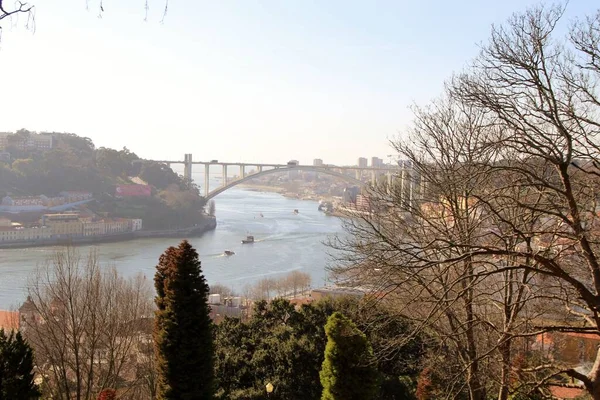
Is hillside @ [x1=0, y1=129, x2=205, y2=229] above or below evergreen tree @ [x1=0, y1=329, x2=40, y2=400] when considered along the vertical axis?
above

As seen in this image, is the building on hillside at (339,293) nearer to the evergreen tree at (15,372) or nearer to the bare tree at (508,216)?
the bare tree at (508,216)

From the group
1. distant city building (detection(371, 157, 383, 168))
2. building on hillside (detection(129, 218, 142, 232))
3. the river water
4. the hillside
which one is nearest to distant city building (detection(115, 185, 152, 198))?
the hillside

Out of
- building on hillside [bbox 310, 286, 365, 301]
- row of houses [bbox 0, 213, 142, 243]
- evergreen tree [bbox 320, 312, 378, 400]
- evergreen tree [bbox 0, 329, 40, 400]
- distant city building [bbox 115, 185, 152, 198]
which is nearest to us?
evergreen tree [bbox 0, 329, 40, 400]

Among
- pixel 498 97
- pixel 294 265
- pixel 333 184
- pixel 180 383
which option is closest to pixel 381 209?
pixel 498 97

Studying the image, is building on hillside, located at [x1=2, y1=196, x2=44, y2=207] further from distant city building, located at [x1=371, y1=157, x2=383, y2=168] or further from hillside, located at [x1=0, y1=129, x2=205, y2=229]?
distant city building, located at [x1=371, y1=157, x2=383, y2=168]

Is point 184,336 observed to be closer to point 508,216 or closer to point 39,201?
point 508,216

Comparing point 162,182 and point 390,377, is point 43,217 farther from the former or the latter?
point 390,377

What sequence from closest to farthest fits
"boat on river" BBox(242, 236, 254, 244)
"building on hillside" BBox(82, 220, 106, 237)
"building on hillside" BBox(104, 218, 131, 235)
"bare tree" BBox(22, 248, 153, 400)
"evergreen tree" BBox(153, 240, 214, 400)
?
"evergreen tree" BBox(153, 240, 214, 400) → "bare tree" BBox(22, 248, 153, 400) → "boat on river" BBox(242, 236, 254, 244) → "building on hillside" BBox(82, 220, 106, 237) → "building on hillside" BBox(104, 218, 131, 235)
